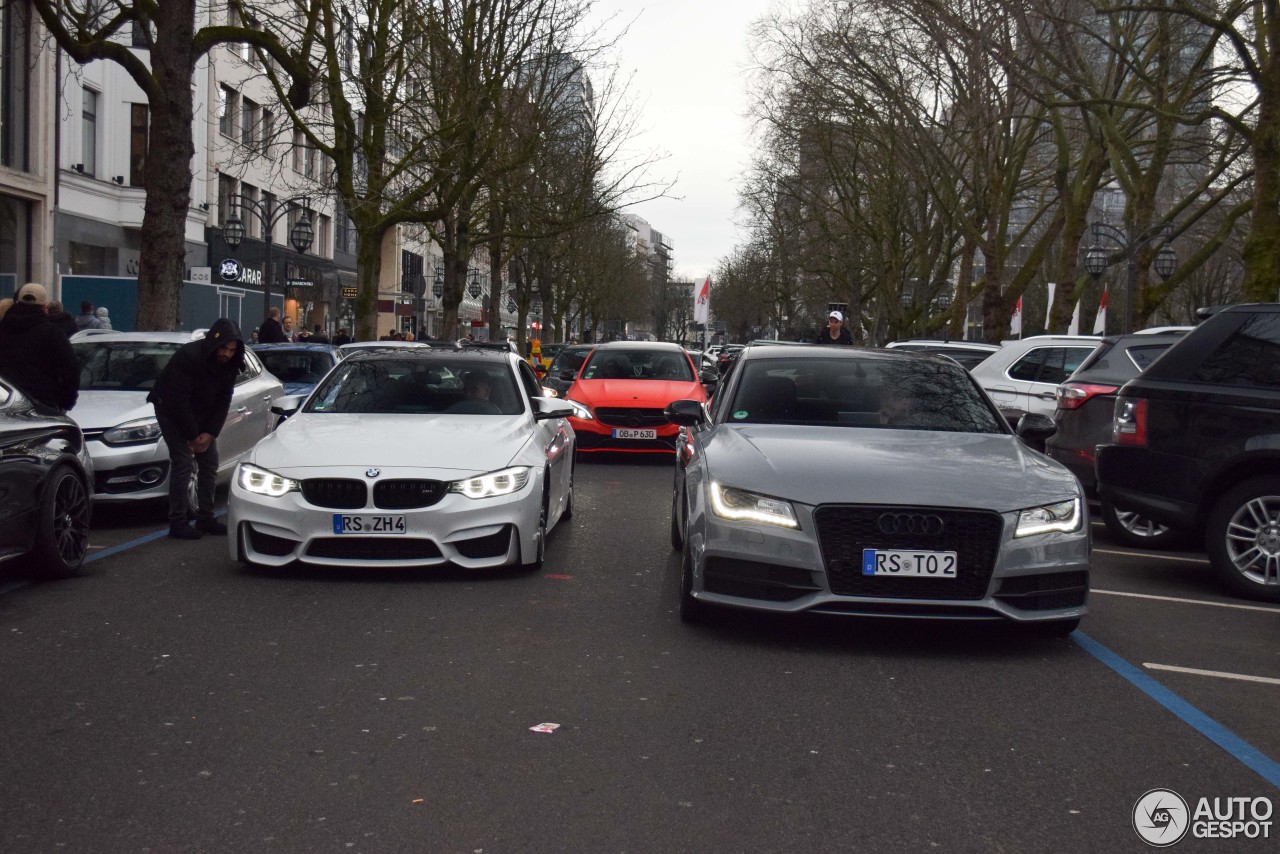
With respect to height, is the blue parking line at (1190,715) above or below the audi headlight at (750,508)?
below

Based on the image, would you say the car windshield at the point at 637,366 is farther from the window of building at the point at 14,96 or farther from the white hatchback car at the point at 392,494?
the window of building at the point at 14,96

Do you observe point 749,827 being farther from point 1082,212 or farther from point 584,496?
point 1082,212

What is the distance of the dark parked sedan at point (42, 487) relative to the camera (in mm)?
7832

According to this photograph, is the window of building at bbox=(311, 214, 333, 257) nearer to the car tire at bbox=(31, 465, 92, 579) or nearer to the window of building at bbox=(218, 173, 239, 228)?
the window of building at bbox=(218, 173, 239, 228)

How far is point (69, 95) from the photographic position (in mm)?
34469

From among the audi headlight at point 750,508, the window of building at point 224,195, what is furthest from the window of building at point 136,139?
the audi headlight at point 750,508

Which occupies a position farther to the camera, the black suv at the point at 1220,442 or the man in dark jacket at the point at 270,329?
the man in dark jacket at the point at 270,329

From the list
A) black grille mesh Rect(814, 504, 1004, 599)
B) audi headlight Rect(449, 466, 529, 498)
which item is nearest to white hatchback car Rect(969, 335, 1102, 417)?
audi headlight Rect(449, 466, 529, 498)

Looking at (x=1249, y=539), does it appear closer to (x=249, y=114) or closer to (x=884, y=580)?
(x=884, y=580)

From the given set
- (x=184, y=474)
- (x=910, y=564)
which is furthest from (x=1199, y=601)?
(x=184, y=474)

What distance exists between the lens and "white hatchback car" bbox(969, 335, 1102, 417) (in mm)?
16484

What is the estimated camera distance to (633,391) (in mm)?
18219

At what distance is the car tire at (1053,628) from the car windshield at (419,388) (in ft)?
13.4

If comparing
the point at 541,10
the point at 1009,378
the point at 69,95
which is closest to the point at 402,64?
the point at 541,10
